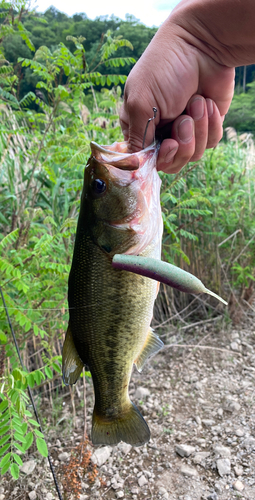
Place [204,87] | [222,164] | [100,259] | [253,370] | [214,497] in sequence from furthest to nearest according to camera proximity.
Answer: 1. [222,164]
2. [253,370]
3. [214,497]
4. [204,87]
5. [100,259]

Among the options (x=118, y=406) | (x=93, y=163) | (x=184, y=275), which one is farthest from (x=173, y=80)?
(x=118, y=406)

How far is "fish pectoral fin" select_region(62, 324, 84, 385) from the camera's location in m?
1.17

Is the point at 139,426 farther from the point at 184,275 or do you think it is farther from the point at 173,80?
the point at 173,80

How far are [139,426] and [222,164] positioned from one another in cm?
313

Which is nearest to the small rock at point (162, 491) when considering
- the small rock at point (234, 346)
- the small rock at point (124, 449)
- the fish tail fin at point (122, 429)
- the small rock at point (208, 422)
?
the small rock at point (124, 449)

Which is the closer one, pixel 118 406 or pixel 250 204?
pixel 118 406

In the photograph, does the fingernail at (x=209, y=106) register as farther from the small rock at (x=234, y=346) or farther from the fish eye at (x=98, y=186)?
the small rock at (x=234, y=346)

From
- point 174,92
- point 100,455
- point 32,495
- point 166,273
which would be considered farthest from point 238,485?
point 174,92

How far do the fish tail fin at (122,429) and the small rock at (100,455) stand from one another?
4.86 feet

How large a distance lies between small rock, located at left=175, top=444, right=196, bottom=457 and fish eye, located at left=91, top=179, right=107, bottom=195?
7.52 ft

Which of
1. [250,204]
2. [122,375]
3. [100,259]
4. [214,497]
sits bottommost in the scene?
[214,497]

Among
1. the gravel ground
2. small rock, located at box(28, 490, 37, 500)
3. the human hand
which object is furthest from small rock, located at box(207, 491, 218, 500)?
the human hand

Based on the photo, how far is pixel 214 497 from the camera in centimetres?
225

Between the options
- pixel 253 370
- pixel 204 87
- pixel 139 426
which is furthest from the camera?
pixel 253 370
